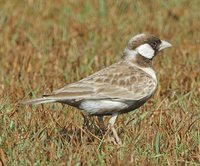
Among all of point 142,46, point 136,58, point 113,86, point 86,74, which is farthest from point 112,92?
point 86,74

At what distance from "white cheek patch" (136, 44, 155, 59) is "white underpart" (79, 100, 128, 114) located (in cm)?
86

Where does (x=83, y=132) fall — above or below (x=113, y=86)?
below

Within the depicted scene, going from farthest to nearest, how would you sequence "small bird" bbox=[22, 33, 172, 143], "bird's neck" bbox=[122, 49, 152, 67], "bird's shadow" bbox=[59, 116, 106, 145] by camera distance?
1. "bird's neck" bbox=[122, 49, 152, 67]
2. "small bird" bbox=[22, 33, 172, 143]
3. "bird's shadow" bbox=[59, 116, 106, 145]

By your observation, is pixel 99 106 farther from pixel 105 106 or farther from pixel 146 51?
pixel 146 51

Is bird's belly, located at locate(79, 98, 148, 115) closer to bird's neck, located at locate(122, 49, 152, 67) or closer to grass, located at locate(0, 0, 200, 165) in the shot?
grass, located at locate(0, 0, 200, 165)

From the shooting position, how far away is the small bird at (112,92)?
639 cm

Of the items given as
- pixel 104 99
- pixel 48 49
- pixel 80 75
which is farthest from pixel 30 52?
pixel 104 99

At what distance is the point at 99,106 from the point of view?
6.48 metres

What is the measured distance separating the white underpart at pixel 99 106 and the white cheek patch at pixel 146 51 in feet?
2.83

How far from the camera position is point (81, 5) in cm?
1281

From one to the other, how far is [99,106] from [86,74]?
2.52m

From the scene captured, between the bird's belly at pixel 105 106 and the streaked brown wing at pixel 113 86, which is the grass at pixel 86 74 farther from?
the streaked brown wing at pixel 113 86

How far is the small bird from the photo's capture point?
6.39 meters

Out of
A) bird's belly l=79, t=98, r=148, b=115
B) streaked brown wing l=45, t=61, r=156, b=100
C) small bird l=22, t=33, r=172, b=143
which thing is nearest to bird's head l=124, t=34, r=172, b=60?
small bird l=22, t=33, r=172, b=143
